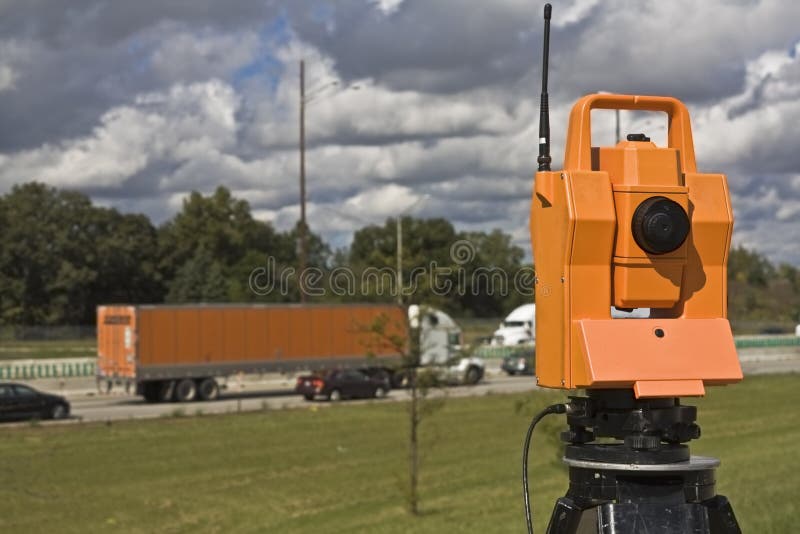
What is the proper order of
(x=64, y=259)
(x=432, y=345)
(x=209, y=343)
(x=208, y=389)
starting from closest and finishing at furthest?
(x=432, y=345), (x=208, y=389), (x=209, y=343), (x=64, y=259)

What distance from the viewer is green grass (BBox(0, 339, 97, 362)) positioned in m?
53.9

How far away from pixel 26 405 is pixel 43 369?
18.4m

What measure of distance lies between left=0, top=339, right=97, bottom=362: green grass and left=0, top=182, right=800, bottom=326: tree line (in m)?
1.40

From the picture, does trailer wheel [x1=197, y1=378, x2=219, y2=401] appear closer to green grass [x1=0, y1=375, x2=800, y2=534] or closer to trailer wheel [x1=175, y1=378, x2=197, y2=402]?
trailer wheel [x1=175, y1=378, x2=197, y2=402]

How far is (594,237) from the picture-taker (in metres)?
3.32

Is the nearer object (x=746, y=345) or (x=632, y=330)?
(x=632, y=330)

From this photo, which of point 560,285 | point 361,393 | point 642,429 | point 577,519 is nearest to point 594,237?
point 560,285

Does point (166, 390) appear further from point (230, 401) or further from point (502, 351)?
point (502, 351)

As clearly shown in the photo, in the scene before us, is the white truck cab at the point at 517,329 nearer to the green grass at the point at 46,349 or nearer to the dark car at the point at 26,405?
the green grass at the point at 46,349

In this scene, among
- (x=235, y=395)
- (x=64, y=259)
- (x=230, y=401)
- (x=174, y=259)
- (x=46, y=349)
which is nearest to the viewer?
(x=230, y=401)

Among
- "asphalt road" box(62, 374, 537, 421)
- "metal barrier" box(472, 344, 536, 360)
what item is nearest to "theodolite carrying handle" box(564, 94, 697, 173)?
"asphalt road" box(62, 374, 537, 421)

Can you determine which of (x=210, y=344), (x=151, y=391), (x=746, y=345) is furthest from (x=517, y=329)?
(x=151, y=391)

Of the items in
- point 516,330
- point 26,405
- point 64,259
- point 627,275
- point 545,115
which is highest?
point 64,259

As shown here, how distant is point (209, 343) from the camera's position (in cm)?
4378
